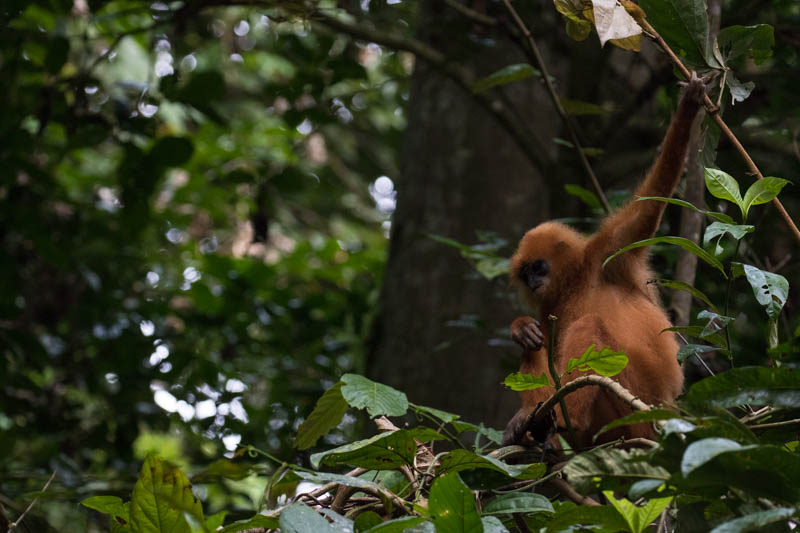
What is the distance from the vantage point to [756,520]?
4.17ft

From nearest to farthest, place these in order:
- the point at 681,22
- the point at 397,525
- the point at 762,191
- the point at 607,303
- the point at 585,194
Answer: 1. the point at 397,525
2. the point at 762,191
3. the point at 681,22
4. the point at 607,303
5. the point at 585,194

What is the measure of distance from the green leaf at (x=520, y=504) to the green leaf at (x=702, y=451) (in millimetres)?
475

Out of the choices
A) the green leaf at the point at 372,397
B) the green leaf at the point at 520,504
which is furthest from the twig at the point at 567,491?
the green leaf at the point at 372,397

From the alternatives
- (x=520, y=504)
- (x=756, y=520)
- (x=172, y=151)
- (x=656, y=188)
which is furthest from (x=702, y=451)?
(x=172, y=151)

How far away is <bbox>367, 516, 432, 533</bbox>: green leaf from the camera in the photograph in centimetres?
147

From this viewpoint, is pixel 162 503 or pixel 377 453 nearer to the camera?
pixel 162 503

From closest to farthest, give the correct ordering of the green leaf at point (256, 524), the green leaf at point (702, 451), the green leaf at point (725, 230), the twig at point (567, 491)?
the green leaf at point (702, 451) → the green leaf at point (256, 524) → the green leaf at point (725, 230) → the twig at point (567, 491)

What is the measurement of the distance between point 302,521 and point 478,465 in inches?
18.8

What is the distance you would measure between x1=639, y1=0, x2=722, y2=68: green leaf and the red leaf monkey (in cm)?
41

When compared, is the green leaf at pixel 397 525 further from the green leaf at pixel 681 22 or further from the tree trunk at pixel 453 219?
the tree trunk at pixel 453 219

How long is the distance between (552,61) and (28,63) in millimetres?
3292

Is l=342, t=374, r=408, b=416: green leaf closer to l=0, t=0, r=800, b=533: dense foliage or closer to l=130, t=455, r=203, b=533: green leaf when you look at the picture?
l=0, t=0, r=800, b=533: dense foliage

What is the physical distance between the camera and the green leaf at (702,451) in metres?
1.20

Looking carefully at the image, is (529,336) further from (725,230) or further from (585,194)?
(725,230)
